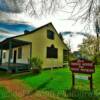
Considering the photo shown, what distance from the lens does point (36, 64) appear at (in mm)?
17875

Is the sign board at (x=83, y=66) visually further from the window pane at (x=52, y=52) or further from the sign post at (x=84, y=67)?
the window pane at (x=52, y=52)

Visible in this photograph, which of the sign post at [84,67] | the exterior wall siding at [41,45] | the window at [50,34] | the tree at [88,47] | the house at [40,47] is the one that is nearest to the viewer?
the sign post at [84,67]

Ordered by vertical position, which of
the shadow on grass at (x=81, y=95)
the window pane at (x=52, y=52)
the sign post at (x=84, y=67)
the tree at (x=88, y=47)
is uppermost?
the tree at (x=88, y=47)

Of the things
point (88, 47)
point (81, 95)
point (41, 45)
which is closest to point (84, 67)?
point (81, 95)

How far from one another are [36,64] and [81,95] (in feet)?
31.6

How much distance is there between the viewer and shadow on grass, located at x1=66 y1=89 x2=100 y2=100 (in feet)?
27.5

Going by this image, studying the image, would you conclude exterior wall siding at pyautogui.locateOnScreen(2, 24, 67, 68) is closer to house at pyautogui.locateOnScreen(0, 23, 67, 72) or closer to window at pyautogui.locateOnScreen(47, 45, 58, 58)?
house at pyautogui.locateOnScreen(0, 23, 67, 72)

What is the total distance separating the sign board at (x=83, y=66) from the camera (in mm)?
10148

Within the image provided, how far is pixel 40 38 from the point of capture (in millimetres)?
21906

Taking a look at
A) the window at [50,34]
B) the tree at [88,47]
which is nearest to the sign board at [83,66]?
the window at [50,34]

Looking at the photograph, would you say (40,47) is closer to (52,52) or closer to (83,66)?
(52,52)

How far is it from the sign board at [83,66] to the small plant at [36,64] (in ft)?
20.0

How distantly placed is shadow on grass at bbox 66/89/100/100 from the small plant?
7333 mm

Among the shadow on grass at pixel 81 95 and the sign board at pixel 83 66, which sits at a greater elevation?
the sign board at pixel 83 66
